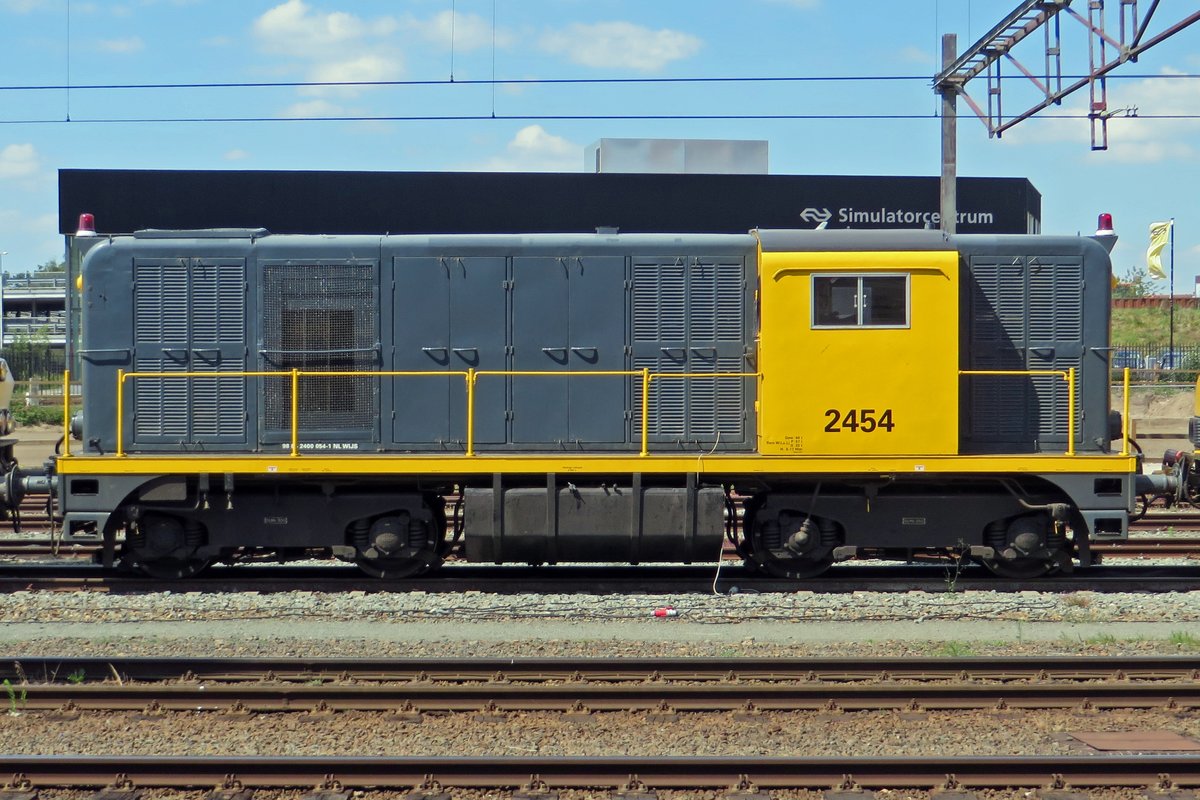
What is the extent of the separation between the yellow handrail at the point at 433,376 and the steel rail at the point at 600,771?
188 inches

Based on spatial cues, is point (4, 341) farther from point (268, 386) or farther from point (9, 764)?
point (9, 764)

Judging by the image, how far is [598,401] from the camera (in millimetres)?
11031

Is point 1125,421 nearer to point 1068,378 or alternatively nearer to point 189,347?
point 1068,378

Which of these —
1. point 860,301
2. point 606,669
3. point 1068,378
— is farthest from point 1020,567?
point 606,669

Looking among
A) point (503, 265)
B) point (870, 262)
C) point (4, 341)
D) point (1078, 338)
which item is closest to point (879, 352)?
point (870, 262)

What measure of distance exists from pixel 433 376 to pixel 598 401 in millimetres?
1641

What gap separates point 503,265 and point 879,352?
146 inches

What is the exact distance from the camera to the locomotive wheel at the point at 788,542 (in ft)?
34.7

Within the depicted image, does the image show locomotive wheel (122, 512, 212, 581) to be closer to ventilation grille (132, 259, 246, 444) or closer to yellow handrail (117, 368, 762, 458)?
yellow handrail (117, 368, 762, 458)

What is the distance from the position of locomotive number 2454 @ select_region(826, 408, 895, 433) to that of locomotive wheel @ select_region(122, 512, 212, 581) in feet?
19.9

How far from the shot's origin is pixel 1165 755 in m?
5.89

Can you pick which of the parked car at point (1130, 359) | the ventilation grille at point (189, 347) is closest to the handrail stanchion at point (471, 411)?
the ventilation grille at point (189, 347)

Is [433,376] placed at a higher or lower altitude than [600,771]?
higher

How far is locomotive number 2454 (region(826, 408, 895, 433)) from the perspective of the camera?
34.1 ft
